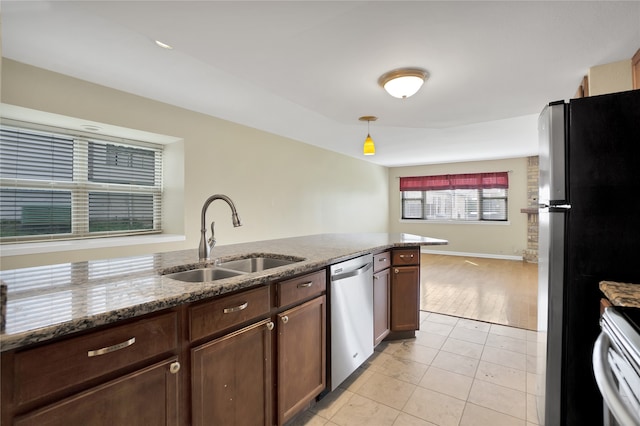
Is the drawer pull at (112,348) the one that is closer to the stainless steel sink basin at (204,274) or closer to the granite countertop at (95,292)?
the granite countertop at (95,292)

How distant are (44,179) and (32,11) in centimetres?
151

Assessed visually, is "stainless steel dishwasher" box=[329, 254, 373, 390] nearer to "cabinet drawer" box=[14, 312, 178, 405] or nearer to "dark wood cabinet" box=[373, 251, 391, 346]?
"dark wood cabinet" box=[373, 251, 391, 346]

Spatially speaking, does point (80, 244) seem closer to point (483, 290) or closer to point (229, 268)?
point (229, 268)

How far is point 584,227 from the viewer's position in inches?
50.4

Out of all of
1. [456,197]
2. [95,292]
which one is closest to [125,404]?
[95,292]

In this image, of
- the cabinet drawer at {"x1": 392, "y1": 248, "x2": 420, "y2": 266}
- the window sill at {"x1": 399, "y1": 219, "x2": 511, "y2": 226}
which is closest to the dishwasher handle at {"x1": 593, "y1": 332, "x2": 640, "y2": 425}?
the cabinet drawer at {"x1": 392, "y1": 248, "x2": 420, "y2": 266}

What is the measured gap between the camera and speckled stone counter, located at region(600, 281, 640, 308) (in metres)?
1.01

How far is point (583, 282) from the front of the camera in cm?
128

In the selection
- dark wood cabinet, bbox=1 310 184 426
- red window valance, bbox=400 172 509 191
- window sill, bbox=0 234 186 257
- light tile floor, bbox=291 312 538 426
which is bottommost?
light tile floor, bbox=291 312 538 426

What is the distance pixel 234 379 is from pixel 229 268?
76cm

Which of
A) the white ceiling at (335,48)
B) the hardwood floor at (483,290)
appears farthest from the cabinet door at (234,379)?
the hardwood floor at (483,290)

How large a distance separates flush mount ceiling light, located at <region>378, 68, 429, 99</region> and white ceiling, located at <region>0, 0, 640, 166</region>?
7cm

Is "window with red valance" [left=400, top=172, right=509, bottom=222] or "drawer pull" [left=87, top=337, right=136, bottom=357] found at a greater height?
"window with red valance" [left=400, top=172, right=509, bottom=222]

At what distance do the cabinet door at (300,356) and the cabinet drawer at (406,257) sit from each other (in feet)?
3.47
